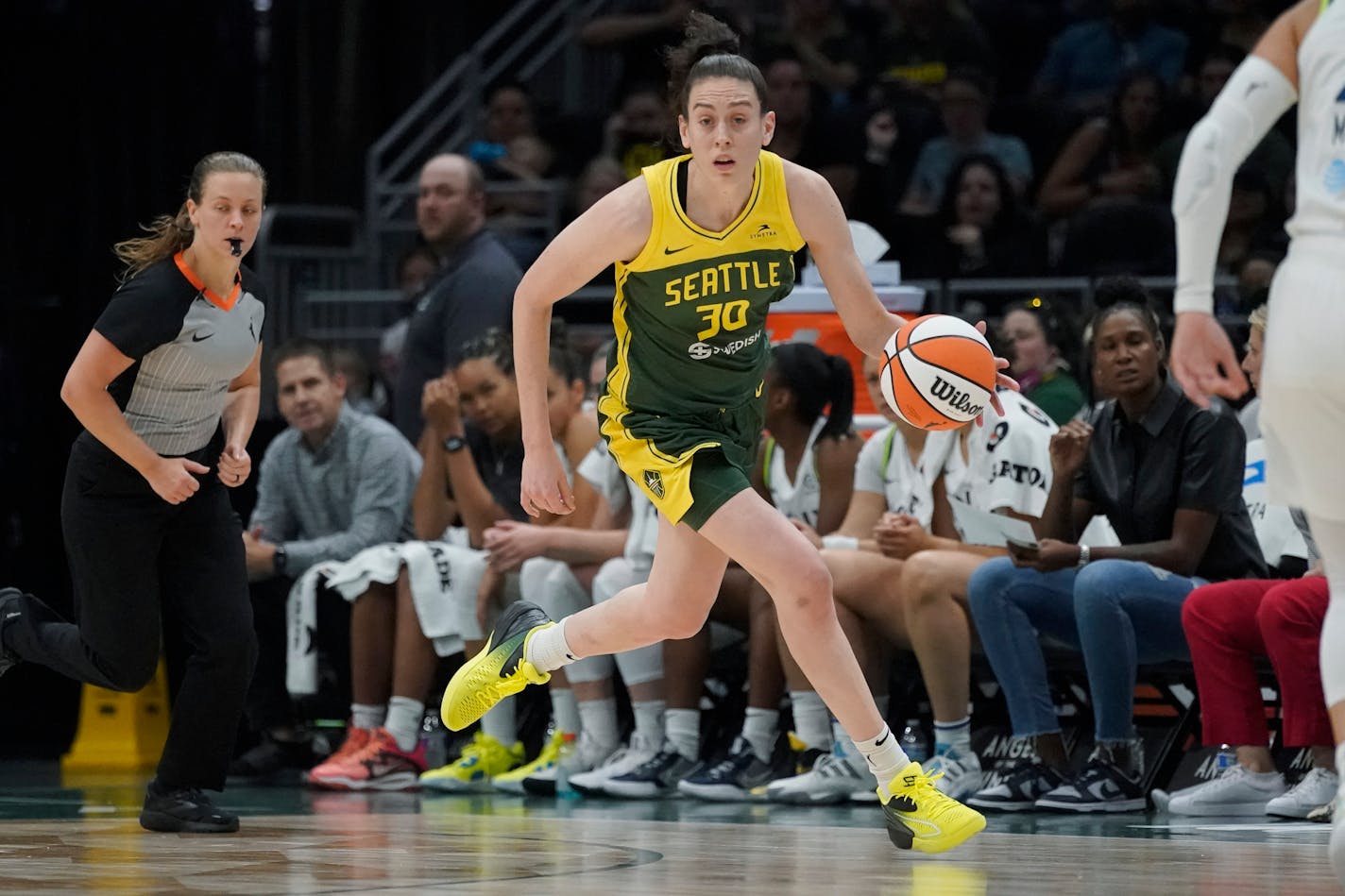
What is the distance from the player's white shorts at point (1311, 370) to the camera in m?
3.13

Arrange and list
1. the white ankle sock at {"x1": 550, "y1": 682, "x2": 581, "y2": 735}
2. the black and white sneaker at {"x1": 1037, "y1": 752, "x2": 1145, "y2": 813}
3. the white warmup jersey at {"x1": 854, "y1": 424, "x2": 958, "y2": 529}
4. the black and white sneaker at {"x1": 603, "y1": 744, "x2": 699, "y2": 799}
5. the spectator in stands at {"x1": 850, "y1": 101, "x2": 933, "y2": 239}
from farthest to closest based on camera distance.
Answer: the spectator in stands at {"x1": 850, "y1": 101, "x2": 933, "y2": 239} < the white ankle sock at {"x1": 550, "y1": 682, "x2": 581, "y2": 735} < the black and white sneaker at {"x1": 603, "y1": 744, "x2": 699, "y2": 799} < the white warmup jersey at {"x1": 854, "y1": 424, "x2": 958, "y2": 529} < the black and white sneaker at {"x1": 1037, "y1": 752, "x2": 1145, "y2": 813}

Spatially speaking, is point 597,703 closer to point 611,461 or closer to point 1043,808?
point 611,461

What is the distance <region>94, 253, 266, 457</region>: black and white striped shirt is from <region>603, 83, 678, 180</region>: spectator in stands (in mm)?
5100

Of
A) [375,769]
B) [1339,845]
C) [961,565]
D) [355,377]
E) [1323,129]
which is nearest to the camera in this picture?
[1339,845]

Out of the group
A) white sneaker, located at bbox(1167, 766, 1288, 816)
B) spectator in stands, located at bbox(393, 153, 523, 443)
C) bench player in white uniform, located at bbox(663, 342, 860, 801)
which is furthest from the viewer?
spectator in stands, located at bbox(393, 153, 523, 443)

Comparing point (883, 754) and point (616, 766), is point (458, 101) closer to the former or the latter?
point (616, 766)

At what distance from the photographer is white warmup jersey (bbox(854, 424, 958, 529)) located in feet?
20.7

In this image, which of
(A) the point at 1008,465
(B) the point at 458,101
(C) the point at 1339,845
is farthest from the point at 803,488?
(B) the point at 458,101

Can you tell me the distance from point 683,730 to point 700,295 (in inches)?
99.6

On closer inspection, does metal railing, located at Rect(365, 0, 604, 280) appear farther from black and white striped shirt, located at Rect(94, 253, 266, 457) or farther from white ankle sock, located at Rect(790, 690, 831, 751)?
black and white striped shirt, located at Rect(94, 253, 266, 457)

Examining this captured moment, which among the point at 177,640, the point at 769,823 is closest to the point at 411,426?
the point at 177,640

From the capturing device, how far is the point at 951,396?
452cm

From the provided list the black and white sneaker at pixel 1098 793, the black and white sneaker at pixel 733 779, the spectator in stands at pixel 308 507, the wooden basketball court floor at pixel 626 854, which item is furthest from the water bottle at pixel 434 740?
the black and white sneaker at pixel 1098 793

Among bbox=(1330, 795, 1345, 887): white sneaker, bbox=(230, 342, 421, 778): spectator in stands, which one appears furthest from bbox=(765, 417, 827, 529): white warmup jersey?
bbox=(1330, 795, 1345, 887): white sneaker
